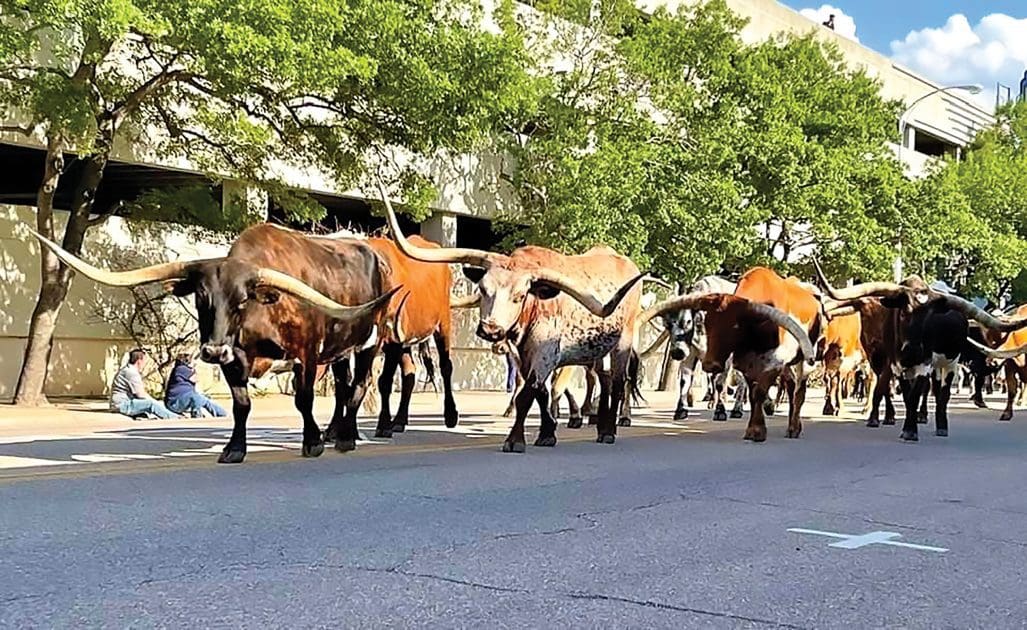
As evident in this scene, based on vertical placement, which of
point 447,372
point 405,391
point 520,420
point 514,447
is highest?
point 447,372

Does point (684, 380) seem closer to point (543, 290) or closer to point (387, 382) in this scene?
point (387, 382)

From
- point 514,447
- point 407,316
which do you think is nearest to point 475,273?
point 407,316

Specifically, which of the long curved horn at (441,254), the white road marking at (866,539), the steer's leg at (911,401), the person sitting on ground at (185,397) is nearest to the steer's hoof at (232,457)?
the long curved horn at (441,254)

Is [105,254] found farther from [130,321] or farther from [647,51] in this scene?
[647,51]

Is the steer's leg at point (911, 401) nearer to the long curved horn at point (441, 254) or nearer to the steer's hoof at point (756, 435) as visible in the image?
the steer's hoof at point (756, 435)

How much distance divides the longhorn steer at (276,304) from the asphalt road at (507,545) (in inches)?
28.1

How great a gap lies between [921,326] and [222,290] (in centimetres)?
996

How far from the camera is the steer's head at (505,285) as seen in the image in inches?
504

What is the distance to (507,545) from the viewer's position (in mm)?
7648

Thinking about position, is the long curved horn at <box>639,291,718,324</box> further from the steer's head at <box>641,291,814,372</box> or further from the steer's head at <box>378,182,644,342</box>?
the steer's head at <box>378,182,644,342</box>

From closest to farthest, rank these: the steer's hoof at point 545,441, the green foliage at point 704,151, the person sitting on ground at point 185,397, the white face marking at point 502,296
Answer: the white face marking at point 502,296 → the steer's hoof at point 545,441 → the person sitting on ground at point 185,397 → the green foliage at point 704,151

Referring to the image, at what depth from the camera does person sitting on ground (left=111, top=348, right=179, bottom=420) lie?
60.4 feet

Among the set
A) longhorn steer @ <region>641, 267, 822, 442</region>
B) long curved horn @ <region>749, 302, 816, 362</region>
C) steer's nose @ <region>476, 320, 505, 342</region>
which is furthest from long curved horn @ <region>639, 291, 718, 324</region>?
steer's nose @ <region>476, 320, 505, 342</region>

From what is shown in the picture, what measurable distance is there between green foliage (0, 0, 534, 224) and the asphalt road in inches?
281
